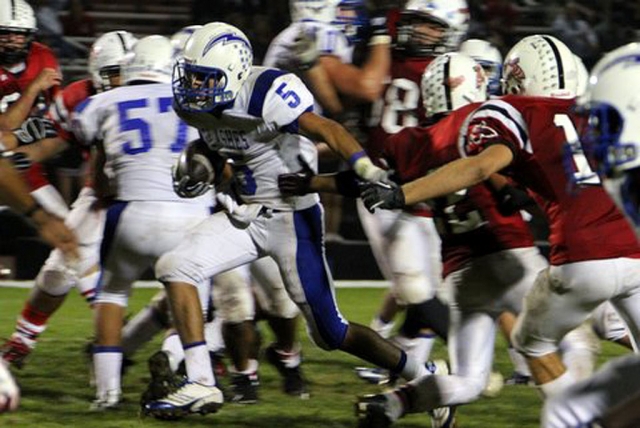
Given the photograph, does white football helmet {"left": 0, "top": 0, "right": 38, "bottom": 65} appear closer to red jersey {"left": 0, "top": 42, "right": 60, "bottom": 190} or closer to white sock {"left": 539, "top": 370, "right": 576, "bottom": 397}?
red jersey {"left": 0, "top": 42, "right": 60, "bottom": 190}

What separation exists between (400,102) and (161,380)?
6.55ft

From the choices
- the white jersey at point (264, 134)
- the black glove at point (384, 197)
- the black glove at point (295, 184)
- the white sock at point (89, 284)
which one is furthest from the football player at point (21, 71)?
the black glove at point (384, 197)

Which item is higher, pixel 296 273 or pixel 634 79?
pixel 634 79

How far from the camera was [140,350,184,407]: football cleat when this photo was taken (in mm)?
5496

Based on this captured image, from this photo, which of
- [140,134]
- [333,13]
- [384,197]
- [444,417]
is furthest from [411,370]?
[333,13]

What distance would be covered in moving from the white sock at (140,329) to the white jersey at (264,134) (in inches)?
42.4

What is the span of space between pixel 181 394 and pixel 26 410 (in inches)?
33.6

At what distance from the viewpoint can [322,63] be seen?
7.36 metres

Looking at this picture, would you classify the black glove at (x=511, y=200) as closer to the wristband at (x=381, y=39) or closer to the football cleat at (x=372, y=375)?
the football cleat at (x=372, y=375)

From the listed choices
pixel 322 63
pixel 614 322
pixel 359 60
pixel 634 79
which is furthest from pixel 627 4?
pixel 634 79

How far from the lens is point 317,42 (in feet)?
24.1

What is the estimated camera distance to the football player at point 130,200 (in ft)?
19.3

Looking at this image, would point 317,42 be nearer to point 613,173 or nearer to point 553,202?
point 553,202

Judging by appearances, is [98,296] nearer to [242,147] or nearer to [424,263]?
[242,147]
